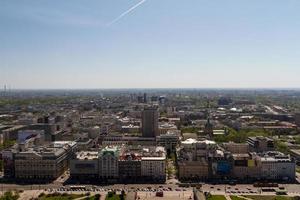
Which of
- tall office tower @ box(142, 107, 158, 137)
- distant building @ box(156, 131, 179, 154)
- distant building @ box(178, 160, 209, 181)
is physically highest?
tall office tower @ box(142, 107, 158, 137)

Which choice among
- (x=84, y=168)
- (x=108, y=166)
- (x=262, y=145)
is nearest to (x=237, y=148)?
(x=262, y=145)

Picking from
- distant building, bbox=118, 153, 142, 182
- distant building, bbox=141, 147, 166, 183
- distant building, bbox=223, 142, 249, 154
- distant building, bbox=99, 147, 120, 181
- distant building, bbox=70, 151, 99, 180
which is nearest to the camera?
distant building, bbox=141, 147, 166, 183

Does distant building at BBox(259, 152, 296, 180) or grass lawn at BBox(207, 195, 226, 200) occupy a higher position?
distant building at BBox(259, 152, 296, 180)

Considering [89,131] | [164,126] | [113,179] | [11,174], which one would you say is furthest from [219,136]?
[11,174]

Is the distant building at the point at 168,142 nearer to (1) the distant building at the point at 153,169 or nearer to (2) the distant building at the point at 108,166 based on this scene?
(1) the distant building at the point at 153,169

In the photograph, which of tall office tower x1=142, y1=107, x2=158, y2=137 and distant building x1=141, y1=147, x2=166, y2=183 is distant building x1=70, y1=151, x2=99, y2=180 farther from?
tall office tower x1=142, y1=107, x2=158, y2=137

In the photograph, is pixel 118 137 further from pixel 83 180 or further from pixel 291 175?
pixel 291 175

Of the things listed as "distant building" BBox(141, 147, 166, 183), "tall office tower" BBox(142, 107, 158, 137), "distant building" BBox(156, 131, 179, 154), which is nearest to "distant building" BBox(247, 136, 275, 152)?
"distant building" BBox(156, 131, 179, 154)

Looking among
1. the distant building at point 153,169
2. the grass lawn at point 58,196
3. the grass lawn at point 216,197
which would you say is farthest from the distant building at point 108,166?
the grass lawn at point 216,197

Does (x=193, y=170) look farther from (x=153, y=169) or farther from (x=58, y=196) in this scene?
(x=58, y=196)

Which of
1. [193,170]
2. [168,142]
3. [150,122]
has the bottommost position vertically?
[193,170]
